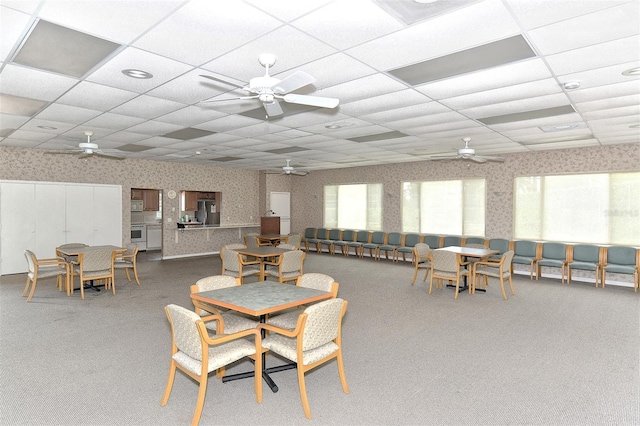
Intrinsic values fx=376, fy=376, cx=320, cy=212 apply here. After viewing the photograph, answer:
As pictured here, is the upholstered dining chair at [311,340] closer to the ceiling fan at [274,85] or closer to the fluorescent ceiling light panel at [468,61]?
the ceiling fan at [274,85]

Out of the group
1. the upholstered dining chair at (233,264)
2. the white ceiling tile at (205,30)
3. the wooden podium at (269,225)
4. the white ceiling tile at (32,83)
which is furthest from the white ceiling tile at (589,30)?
the wooden podium at (269,225)

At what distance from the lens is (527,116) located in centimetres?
516

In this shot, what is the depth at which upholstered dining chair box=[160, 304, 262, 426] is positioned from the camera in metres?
2.41

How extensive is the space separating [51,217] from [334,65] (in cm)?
775

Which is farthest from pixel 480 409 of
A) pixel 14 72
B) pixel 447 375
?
pixel 14 72

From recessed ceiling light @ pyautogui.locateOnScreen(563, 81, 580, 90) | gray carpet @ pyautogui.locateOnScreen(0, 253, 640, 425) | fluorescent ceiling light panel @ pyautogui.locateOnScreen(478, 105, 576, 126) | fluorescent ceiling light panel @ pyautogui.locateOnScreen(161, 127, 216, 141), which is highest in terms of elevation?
fluorescent ceiling light panel @ pyautogui.locateOnScreen(478, 105, 576, 126)

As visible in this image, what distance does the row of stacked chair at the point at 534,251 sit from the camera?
706 cm

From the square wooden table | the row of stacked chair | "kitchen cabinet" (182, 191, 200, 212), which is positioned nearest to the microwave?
"kitchen cabinet" (182, 191, 200, 212)

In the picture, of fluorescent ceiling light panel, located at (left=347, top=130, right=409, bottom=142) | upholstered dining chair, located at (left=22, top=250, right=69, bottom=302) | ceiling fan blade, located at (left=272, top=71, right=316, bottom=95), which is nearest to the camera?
ceiling fan blade, located at (left=272, top=71, right=316, bottom=95)

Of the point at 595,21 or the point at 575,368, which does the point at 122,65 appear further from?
the point at 575,368

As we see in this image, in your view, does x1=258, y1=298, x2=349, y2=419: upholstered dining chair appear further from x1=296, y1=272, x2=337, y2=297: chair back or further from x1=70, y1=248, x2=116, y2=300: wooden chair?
x1=70, y1=248, x2=116, y2=300: wooden chair

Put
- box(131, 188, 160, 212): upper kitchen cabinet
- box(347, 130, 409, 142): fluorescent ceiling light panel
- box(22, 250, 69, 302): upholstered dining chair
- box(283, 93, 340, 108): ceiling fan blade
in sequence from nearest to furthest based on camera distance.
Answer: box(283, 93, 340, 108): ceiling fan blade
box(22, 250, 69, 302): upholstered dining chair
box(347, 130, 409, 142): fluorescent ceiling light panel
box(131, 188, 160, 212): upper kitchen cabinet

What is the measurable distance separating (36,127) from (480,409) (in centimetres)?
703

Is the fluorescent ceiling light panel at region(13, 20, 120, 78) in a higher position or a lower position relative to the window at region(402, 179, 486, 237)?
higher
